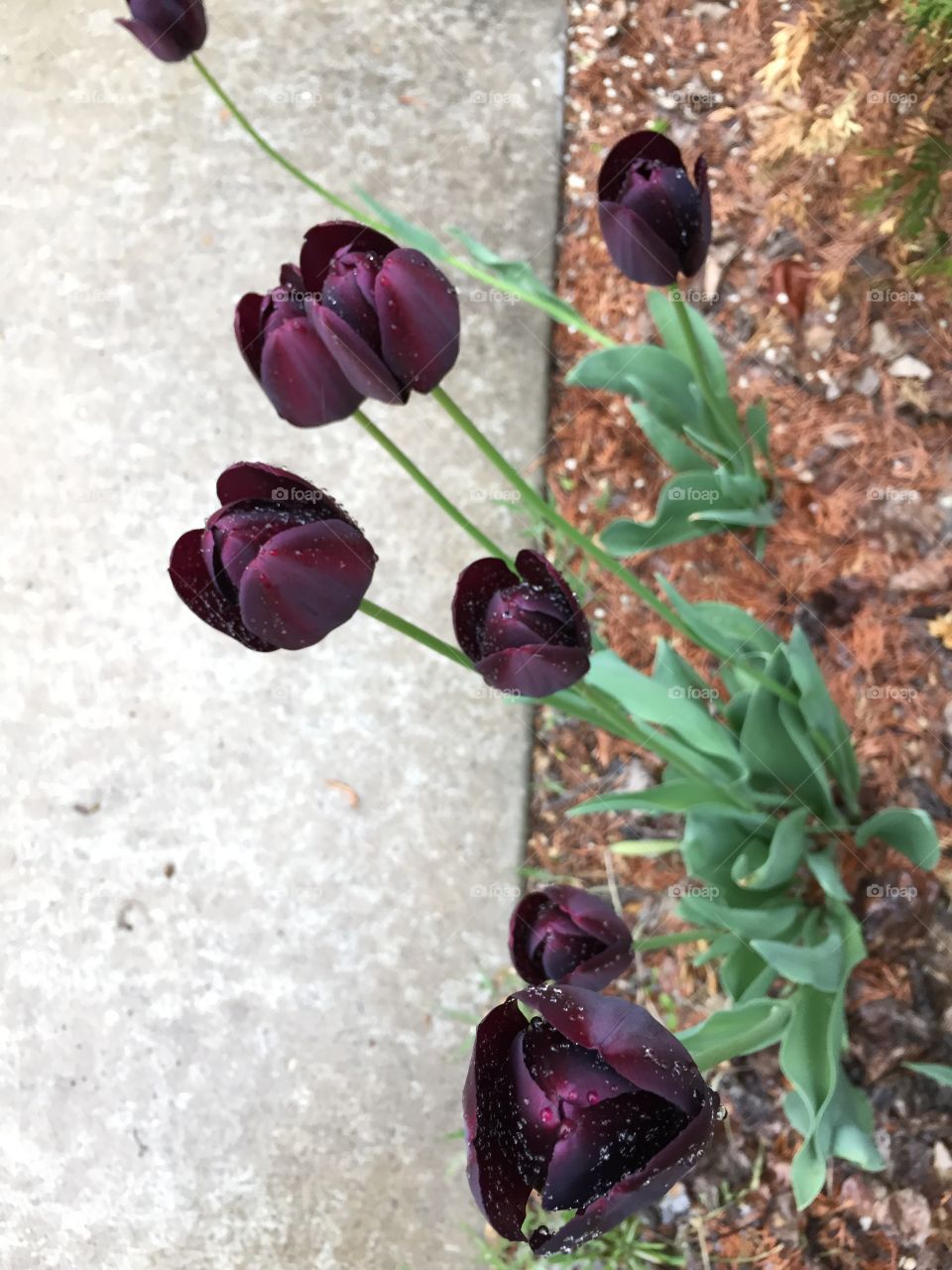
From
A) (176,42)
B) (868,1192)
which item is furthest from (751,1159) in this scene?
(176,42)

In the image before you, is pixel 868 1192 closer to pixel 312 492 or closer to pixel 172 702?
pixel 312 492

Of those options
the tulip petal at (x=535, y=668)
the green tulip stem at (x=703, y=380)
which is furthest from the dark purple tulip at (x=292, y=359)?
the green tulip stem at (x=703, y=380)

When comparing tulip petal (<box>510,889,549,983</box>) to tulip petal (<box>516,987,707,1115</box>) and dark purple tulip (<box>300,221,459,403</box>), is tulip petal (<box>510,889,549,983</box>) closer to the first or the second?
tulip petal (<box>516,987,707,1115</box>)

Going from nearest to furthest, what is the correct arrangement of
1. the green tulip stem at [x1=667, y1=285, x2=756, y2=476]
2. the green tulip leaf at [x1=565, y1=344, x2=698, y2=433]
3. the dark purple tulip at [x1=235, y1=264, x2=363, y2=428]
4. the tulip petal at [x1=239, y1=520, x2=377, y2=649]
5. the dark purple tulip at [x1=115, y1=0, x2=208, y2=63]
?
the tulip petal at [x1=239, y1=520, x2=377, y2=649] < the dark purple tulip at [x1=235, y1=264, x2=363, y2=428] < the green tulip stem at [x1=667, y1=285, x2=756, y2=476] < the dark purple tulip at [x1=115, y1=0, x2=208, y2=63] < the green tulip leaf at [x1=565, y1=344, x2=698, y2=433]

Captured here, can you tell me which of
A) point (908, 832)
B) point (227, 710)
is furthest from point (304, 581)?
point (227, 710)

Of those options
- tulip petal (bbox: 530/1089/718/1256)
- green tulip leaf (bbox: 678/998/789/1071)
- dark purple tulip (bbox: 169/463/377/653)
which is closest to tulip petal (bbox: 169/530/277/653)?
dark purple tulip (bbox: 169/463/377/653)

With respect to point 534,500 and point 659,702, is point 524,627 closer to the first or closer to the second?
point 534,500

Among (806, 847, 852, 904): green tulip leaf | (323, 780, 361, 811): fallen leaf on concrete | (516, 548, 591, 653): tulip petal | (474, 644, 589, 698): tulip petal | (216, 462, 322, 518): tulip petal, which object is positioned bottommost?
(323, 780, 361, 811): fallen leaf on concrete
